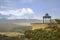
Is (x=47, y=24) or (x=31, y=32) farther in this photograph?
(x=47, y=24)

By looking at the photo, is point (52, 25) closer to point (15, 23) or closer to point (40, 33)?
point (40, 33)

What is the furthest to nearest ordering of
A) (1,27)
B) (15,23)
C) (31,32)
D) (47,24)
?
1. (15,23)
2. (1,27)
3. (47,24)
4. (31,32)

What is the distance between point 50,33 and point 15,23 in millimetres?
13208

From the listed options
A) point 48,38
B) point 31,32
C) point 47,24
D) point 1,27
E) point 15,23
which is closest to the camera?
point 48,38

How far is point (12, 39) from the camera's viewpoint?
20344 mm

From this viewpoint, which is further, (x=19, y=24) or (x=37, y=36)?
(x=19, y=24)

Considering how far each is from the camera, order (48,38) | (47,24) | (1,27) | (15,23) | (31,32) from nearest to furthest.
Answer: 1. (48,38)
2. (31,32)
3. (47,24)
4. (1,27)
5. (15,23)

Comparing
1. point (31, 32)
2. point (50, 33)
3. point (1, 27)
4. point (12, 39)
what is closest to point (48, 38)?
point (50, 33)

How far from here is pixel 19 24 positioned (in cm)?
2845

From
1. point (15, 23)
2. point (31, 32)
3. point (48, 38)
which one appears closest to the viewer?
point (48, 38)

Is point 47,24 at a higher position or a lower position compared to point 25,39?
higher

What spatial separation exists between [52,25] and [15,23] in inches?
441

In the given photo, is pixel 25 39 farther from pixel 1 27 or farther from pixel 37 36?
pixel 1 27

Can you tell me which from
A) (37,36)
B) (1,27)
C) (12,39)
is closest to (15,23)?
(1,27)
